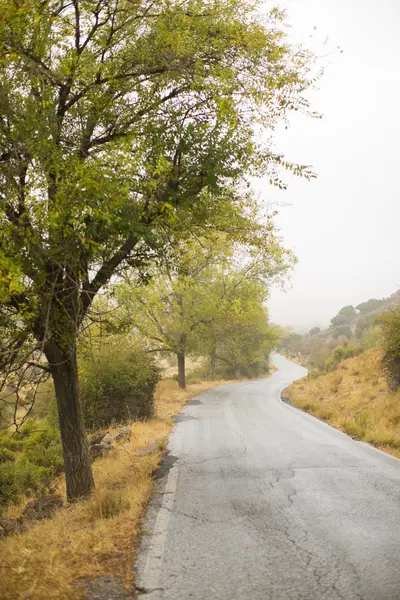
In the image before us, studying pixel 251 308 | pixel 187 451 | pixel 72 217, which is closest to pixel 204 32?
pixel 72 217

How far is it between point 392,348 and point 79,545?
43.6 ft

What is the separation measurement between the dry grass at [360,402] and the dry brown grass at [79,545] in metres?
5.82

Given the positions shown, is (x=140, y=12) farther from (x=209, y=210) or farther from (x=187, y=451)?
(x=187, y=451)

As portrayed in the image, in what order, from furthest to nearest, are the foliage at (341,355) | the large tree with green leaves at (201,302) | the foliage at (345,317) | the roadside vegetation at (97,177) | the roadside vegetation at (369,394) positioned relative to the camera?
1. the foliage at (345,317)
2. the foliage at (341,355)
3. the large tree with green leaves at (201,302)
4. the roadside vegetation at (369,394)
5. the roadside vegetation at (97,177)

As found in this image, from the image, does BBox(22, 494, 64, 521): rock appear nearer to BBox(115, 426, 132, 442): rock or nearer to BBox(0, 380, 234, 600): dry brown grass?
BBox(0, 380, 234, 600): dry brown grass

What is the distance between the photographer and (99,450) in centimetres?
1104

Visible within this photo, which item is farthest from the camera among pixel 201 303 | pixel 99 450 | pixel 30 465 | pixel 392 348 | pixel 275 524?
pixel 201 303

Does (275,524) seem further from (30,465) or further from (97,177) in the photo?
(30,465)

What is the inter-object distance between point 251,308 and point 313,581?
20718 mm

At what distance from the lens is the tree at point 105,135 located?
220 inches

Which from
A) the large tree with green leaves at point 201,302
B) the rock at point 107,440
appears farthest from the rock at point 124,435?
the large tree with green leaves at point 201,302

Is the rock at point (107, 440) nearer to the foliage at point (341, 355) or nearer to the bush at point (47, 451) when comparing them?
the bush at point (47, 451)

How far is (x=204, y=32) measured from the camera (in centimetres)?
709

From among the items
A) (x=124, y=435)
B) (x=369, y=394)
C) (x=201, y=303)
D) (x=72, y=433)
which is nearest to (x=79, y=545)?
(x=72, y=433)
